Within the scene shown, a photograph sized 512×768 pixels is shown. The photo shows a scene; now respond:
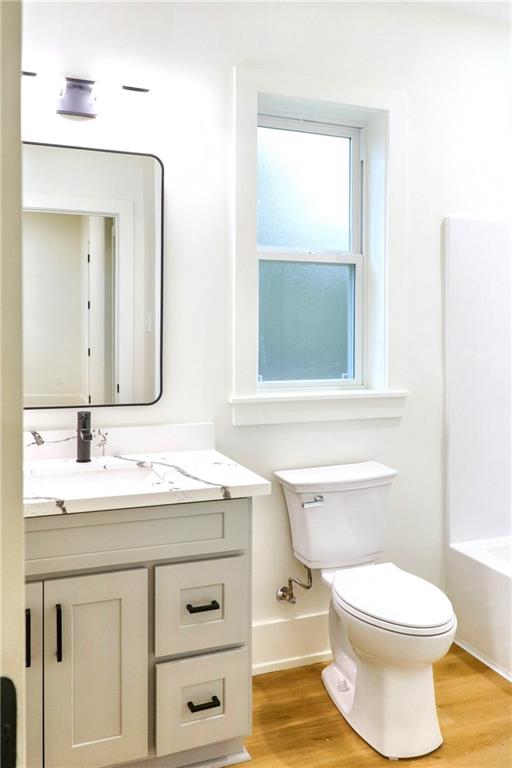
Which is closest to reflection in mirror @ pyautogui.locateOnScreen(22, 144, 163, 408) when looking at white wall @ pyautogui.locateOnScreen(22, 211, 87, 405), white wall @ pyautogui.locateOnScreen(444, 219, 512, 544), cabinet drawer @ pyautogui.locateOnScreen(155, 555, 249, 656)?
white wall @ pyautogui.locateOnScreen(22, 211, 87, 405)

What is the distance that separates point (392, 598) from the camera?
190 centimetres

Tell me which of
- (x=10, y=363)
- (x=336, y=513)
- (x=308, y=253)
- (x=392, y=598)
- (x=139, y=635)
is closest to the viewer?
(x=10, y=363)

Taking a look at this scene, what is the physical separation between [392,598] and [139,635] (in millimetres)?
793

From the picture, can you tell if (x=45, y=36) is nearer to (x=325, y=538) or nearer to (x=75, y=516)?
(x=75, y=516)

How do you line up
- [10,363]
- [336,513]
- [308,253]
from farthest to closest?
[308,253]
[336,513]
[10,363]

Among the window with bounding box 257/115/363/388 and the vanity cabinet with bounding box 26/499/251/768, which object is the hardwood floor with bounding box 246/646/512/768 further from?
the window with bounding box 257/115/363/388

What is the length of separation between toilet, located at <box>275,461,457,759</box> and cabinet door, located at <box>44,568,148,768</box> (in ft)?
2.24

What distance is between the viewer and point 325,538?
2.21 metres

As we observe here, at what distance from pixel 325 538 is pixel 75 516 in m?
1.00

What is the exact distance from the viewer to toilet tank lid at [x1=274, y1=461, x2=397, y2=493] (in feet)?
7.16

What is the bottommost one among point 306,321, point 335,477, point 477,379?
point 335,477

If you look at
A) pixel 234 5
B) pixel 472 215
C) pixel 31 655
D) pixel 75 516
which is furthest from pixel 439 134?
pixel 31 655

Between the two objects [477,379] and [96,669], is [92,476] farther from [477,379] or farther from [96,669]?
[477,379]

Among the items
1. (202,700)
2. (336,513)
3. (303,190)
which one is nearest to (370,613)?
(336,513)
